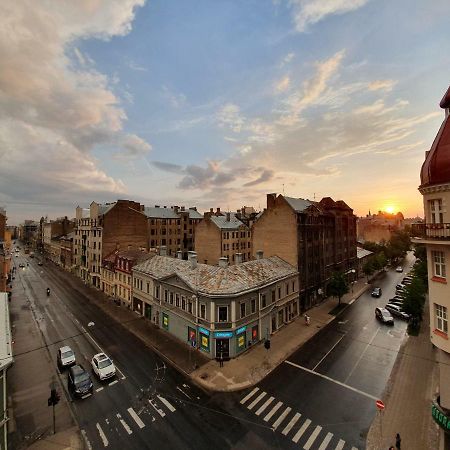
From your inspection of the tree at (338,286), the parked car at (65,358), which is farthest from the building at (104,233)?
the tree at (338,286)

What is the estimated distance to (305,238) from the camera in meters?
41.0

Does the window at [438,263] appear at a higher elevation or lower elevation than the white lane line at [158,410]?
higher

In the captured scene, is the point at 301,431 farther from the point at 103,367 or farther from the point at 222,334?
the point at 103,367

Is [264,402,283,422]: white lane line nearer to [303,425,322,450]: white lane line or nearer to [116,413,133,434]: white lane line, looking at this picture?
[303,425,322,450]: white lane line

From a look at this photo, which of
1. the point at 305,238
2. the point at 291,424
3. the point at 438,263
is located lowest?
the point at 291,424

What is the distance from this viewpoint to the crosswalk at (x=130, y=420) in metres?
17.3

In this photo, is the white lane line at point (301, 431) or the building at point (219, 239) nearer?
the white lane line at point (301, 431)

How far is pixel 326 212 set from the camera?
48.2 meters

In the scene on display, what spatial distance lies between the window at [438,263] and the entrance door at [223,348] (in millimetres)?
19727

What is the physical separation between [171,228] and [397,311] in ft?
185

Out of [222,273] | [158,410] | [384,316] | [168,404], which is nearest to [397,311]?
[384,316]

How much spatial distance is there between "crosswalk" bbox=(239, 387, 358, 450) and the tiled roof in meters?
9.66

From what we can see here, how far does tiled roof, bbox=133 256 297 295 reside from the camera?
28.3 m

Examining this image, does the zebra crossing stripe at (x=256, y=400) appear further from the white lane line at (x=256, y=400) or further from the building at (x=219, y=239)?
the building at (x=219, y=239)
